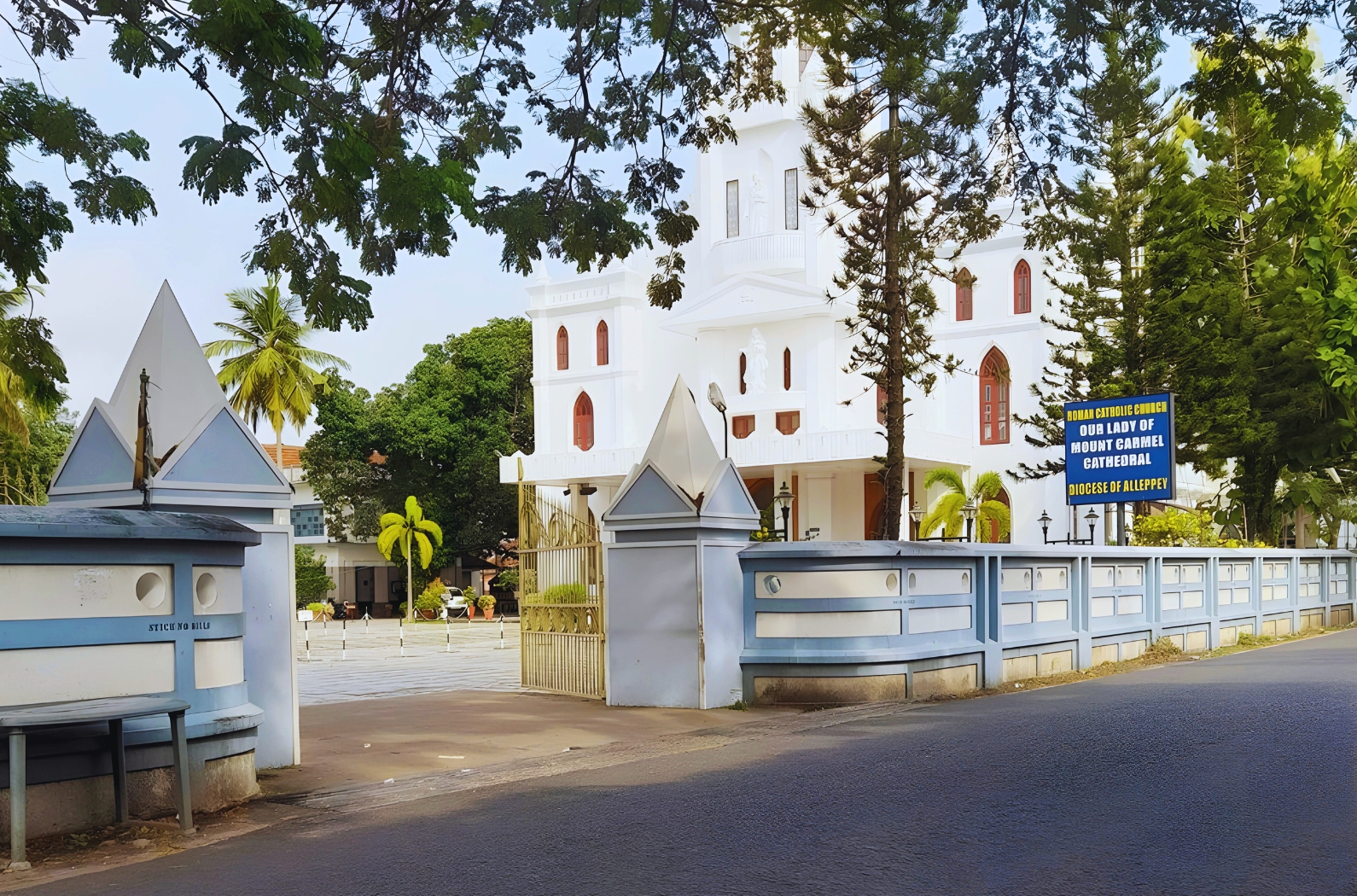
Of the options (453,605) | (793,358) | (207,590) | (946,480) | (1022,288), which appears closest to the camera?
(207,590)

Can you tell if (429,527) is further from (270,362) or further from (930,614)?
(930,614)

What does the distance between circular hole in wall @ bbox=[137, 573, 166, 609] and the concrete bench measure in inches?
20.4

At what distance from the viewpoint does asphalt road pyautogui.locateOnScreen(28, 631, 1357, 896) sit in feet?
19.0

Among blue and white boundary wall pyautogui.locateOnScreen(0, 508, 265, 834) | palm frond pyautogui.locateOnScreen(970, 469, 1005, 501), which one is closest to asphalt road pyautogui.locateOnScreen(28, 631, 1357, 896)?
blue and white boundary wall pyautogui.locateOnScreen(0, 508, 265, 834)

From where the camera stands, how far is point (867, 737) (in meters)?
10.2

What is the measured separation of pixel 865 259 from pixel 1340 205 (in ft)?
40.4

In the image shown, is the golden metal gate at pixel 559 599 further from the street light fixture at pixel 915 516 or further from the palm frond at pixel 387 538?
the palm frond at pixel 387 538

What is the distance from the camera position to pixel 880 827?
6.78 meters

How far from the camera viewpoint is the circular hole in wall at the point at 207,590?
25.6ft

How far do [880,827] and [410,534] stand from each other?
40.4 meters

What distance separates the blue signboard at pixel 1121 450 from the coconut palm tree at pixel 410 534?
88.1 ft

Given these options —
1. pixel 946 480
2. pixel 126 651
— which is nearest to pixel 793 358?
pixel 946 480

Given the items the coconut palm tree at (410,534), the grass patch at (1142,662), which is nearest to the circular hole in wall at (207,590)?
the grass patch at (1142,662)

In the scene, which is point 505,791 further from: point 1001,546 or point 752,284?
point 752,284
